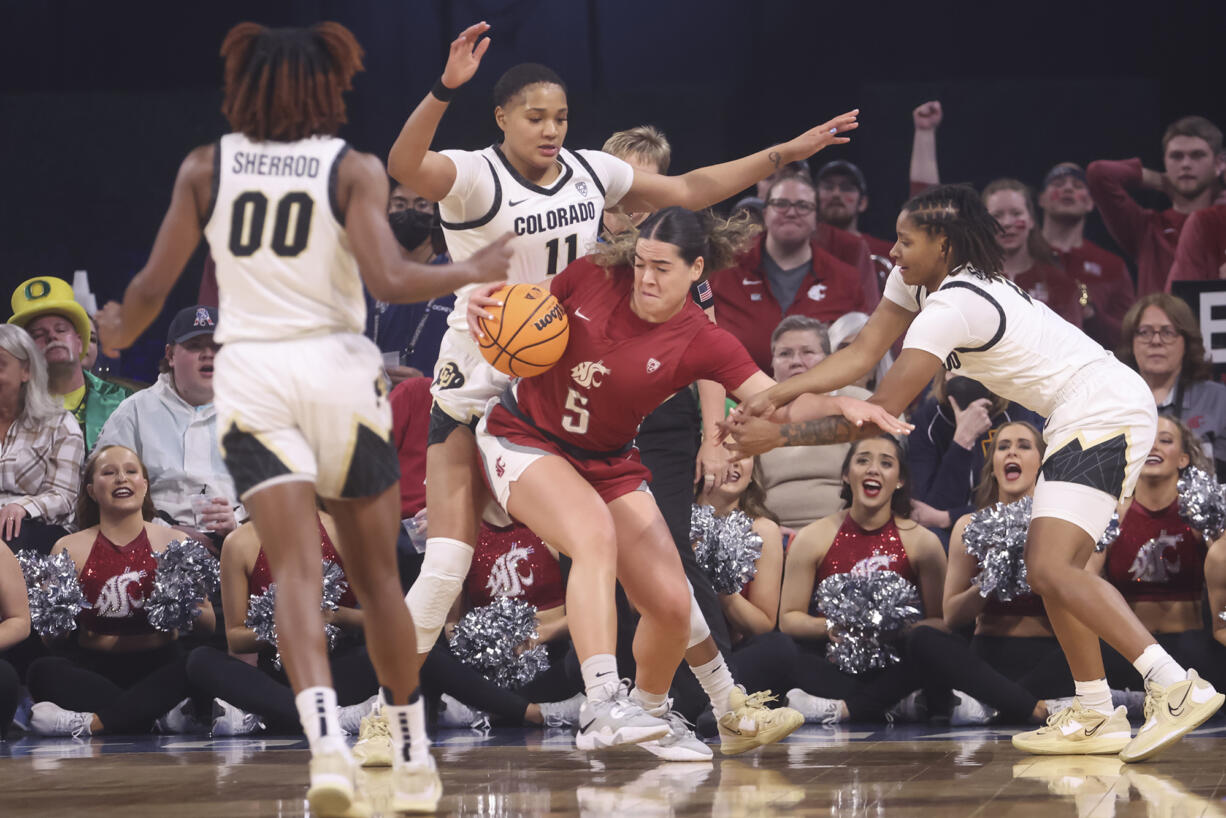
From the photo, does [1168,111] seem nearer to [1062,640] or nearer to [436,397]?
[1062,640]

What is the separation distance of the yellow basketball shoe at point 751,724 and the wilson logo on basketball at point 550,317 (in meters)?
1.54

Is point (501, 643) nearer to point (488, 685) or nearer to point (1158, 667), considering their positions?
point (488, 685)

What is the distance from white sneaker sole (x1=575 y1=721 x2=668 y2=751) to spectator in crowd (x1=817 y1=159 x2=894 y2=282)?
458cm

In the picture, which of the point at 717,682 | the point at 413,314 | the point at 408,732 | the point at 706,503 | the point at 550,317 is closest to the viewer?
the point at 408,732

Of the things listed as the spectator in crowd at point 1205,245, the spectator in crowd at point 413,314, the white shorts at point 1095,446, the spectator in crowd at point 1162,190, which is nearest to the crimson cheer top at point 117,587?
the spectator in crowd at point 413,314

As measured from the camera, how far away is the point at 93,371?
8.60 meters

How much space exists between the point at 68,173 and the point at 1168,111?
655 centimetres

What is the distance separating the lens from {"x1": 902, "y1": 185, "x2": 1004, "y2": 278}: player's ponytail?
5.02m

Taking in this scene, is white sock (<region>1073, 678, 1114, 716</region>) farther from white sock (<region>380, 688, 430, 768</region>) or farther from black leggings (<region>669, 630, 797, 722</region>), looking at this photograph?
white sock (<region>380, 688, 430, 768</region>)

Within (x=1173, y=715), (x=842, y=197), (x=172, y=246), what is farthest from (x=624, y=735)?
(x=842, y=197)

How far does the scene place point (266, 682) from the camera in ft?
20.5

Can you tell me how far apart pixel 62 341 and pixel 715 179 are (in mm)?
3736

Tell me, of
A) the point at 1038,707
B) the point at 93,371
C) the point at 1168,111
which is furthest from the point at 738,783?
the point at 1168,111

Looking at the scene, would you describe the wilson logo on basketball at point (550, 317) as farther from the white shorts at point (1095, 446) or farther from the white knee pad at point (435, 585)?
the white shorts at point (1095, 446)
